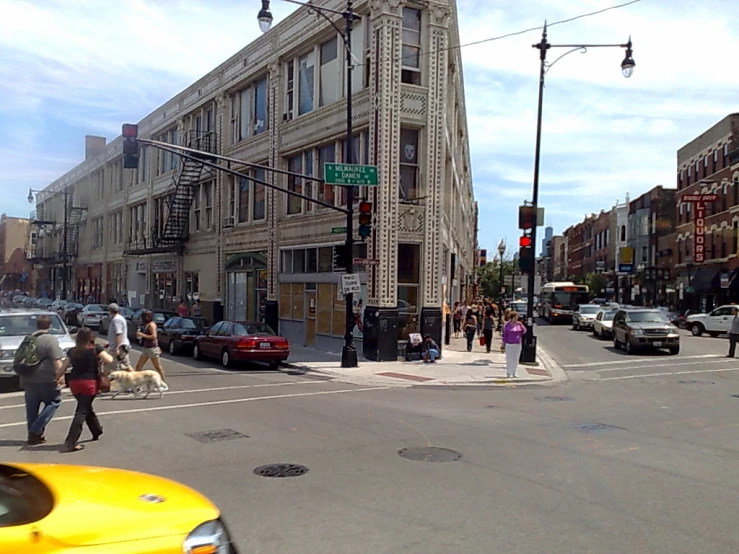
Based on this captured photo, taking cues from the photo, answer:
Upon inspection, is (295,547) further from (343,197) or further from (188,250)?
(188,250)

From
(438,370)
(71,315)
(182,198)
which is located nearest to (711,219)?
(182,198)

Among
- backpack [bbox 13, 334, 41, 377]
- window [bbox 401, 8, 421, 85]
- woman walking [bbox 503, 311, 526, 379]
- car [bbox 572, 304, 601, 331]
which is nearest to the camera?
backpack [bbox 13, 334, 41, 377]

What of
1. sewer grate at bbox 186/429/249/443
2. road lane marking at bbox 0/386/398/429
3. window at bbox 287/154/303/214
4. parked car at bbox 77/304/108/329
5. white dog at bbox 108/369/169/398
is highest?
window at bbox 287/154/303/214

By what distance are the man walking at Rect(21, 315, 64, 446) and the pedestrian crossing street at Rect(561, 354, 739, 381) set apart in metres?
13.8

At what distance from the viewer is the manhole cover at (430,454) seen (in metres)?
8.36

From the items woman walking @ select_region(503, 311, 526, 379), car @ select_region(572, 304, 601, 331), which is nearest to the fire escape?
woman walking @ select_region(503, 311, 526, 379)

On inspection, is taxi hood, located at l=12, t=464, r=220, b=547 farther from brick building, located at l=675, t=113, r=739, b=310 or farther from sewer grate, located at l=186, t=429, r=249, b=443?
brick building, located at l=675, t=113, r=739, b=310

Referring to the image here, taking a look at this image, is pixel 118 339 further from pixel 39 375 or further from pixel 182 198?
pixel 182 198

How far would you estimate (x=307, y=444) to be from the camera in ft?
30.2

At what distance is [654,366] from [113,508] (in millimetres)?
20586

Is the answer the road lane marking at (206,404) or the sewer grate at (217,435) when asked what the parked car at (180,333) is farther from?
the sewer grate at (217,435)

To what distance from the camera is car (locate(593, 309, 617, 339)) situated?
33844 mm

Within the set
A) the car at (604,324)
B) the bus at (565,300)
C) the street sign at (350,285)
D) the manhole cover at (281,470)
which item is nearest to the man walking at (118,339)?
the street sign at (350,285)

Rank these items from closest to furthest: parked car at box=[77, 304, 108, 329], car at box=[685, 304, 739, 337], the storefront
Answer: the storefront, parked car at box=[77, 304, 108, 329], car at box=[685, 304, 739, 337]
